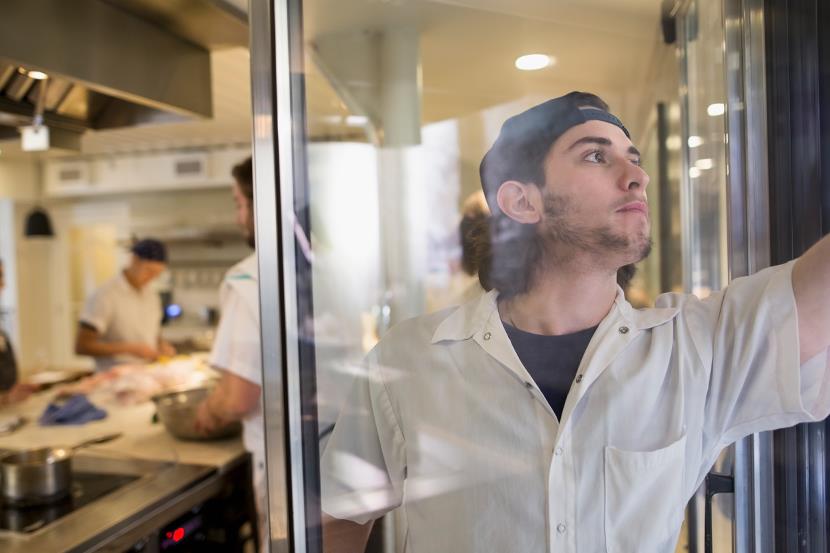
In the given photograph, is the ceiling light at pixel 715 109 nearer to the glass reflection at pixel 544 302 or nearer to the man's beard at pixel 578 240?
the glass reflection at pixel 544 302

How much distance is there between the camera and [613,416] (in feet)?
2.61

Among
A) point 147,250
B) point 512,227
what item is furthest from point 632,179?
point 147,250

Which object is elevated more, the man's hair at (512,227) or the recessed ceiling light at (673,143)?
the recessed ceiling light at (673,143)

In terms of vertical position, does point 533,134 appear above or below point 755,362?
above

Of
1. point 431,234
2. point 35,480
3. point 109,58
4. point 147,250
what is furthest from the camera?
point 147,250

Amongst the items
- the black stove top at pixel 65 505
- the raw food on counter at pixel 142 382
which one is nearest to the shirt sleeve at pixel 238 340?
the black stove top at pixel 65 505

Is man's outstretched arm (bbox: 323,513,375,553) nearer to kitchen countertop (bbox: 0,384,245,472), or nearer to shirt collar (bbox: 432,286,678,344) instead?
shirt collar (bbox: 432,286,678,344)

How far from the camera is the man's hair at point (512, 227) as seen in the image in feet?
2.59

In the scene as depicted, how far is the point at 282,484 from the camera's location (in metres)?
0.92

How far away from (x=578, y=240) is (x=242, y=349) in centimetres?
109

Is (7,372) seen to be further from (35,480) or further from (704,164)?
(704,164)

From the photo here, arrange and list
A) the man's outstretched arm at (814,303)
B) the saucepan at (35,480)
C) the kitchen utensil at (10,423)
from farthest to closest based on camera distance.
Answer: the kitchen utensil at (10,423) → the saucepan at (35,480) → the man's outstretched arm at (814,303)

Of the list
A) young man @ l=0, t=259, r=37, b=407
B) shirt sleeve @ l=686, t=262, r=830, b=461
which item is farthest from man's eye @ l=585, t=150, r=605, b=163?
young man @ l=0, t=259, r=37, b=407

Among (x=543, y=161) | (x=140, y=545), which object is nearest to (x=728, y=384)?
(x=543, y=161)
